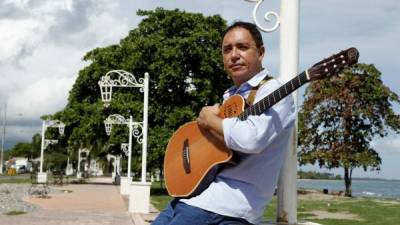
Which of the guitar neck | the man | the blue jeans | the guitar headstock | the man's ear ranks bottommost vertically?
the blue jeans

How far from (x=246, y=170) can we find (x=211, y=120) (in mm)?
263

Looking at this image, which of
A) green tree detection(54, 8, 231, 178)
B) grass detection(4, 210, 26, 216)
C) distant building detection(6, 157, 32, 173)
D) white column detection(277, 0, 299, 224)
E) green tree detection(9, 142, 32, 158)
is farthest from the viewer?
green tree detection(9, 142, 32, 158)

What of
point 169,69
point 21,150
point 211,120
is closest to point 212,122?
point 211,120

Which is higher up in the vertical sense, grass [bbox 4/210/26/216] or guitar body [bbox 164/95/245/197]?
guitar body [bbox 164/95/245/197]

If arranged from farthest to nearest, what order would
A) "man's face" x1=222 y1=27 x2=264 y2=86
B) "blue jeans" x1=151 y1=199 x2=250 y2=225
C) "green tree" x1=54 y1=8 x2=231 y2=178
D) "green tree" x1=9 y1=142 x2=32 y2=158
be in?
"green tree" x1=9 y1=142 x2=32 y2=158 → "green tree" x1=54 y1=8 x2=231 y2=178 → "man's face" x1=222 y1=27 x2=264 y2=86 → "blue jeans" x1=151 y1=199 x2=250 y2=225

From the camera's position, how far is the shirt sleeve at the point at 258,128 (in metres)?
2.29

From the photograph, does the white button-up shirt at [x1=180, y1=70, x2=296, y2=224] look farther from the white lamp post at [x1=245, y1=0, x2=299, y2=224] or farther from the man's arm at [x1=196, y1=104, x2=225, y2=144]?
the white lamp post at [x1=245, y1=0, x2=299, y2=224]

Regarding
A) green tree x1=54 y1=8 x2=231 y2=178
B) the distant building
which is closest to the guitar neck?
green tree x1=54 y1=8 x2=231 y2=178

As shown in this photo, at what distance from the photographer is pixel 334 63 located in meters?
2.32

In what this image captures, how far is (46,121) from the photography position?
33844 millimetres

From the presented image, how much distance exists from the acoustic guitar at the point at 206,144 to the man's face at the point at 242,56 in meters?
0.14

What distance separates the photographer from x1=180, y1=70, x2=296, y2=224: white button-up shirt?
2318 millimetres

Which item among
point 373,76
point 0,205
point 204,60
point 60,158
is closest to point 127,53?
point 204,60

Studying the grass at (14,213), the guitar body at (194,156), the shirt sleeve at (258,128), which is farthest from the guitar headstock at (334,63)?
the grass at (14,213)
